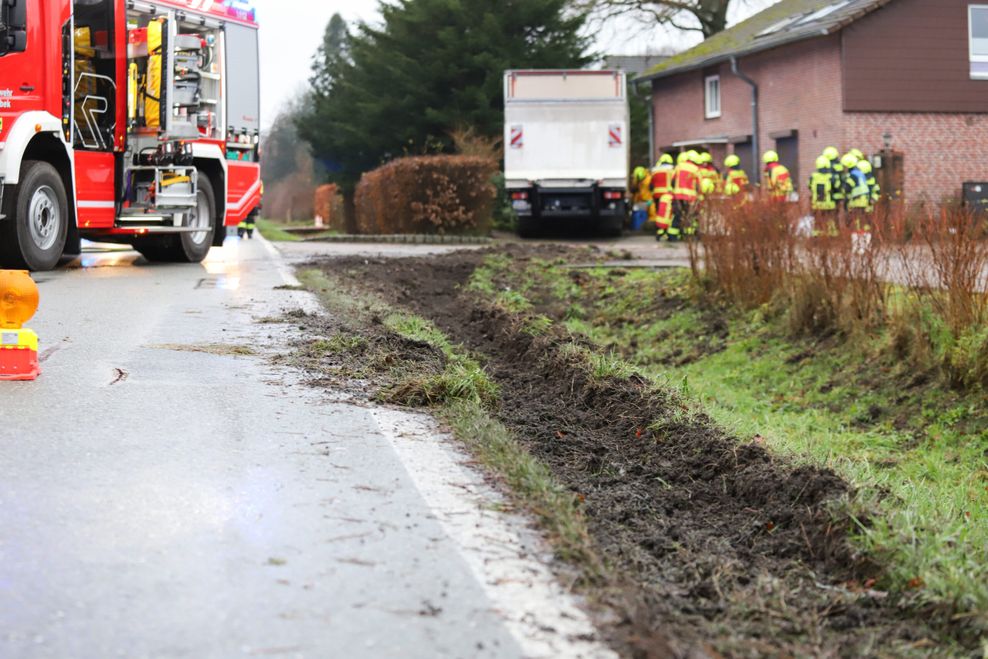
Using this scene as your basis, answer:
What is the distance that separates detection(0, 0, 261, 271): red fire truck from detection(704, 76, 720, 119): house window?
832 inches

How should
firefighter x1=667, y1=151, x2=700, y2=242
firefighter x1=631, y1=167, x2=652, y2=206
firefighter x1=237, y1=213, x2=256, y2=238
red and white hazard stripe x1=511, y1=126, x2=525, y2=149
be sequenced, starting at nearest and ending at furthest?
firefighter x1=237, y1=213, x2=256, y2=238, firefighter x1=667, y1=151, x2=700, y2=242, red and white hazard stripe x1=511, y1=126, x2=525, y2=149, firefighter x1=631, y1=167, x2=652, y2=206

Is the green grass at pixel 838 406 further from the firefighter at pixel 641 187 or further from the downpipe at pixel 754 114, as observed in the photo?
the downpipe at pixel 754 114

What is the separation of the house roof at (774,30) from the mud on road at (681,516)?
77.1 ft

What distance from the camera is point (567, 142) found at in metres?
28.7

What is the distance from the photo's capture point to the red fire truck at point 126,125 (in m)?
13.3

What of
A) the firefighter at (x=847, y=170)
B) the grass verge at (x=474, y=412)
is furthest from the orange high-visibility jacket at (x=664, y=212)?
the grass verge at (x=474, y=412)

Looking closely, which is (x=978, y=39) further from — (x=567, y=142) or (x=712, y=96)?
(x=567, y=142)

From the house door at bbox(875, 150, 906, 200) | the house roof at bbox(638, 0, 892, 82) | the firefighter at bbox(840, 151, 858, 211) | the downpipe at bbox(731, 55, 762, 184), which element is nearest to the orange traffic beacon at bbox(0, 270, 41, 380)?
the firefighter at bbox(840, 151, 858, 211)

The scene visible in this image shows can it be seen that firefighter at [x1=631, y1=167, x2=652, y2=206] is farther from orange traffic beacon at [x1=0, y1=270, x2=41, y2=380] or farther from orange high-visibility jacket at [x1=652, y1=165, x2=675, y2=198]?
orange traffic beacon at [x1=0, y1=270, x2=41, y2=380]

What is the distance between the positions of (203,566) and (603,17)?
43.0 m

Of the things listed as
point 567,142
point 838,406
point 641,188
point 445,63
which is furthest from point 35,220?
point 445,63

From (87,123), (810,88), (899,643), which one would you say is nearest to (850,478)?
(899,643)

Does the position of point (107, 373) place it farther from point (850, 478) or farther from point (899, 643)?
point (899, 643)

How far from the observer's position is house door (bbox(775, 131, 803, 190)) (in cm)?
3262
